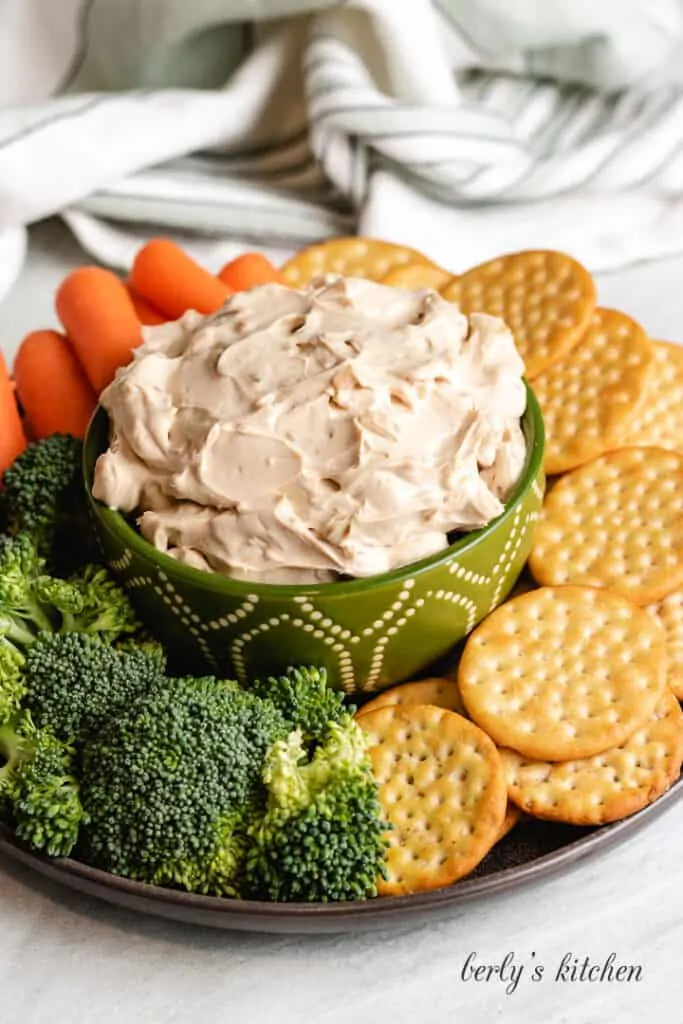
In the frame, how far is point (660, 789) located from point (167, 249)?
158 cm

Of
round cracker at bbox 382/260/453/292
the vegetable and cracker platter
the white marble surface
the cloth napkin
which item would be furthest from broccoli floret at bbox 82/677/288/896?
the cloth napkin

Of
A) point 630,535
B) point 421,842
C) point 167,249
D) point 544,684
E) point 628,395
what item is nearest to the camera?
point 421,842

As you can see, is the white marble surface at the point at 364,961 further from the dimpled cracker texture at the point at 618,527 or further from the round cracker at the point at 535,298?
the round cracker at the point at 535,298

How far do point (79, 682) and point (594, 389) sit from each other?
3.79 feet

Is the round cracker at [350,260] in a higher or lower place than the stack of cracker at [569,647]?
higher

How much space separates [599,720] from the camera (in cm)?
201

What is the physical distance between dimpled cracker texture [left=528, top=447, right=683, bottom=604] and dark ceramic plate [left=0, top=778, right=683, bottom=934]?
423 millimetres

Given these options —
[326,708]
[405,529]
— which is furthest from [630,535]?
[326,708]

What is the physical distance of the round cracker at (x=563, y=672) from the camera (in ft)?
6.56

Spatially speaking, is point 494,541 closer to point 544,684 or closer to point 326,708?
point 544,684

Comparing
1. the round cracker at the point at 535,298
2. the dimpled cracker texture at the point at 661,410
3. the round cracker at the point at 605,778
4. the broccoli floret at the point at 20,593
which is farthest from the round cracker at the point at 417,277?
the round cracker at the point at 605,778

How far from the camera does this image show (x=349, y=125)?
3.67 m

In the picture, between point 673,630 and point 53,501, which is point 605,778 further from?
point 53,501

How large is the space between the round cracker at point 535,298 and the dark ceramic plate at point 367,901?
100 centimetres
